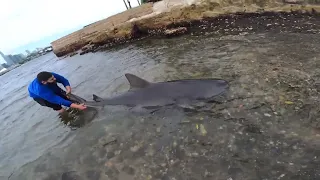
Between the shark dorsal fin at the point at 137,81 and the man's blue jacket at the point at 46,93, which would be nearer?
the shark dorsal fin at the point at 137,81

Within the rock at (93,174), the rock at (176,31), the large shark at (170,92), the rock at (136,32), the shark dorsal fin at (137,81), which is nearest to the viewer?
the rock at (93,174)

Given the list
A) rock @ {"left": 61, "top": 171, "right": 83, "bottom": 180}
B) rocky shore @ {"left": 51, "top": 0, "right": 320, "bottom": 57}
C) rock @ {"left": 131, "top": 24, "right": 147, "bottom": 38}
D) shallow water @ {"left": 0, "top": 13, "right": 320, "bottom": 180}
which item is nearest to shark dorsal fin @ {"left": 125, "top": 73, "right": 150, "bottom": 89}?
shallow water @ {"left": 0, "top": 13, "right": 320, "bottom": 180}

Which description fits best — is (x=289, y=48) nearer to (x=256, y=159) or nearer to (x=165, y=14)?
(x=256, y=159)

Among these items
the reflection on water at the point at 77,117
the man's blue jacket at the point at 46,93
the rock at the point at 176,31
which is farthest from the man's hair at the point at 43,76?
the rock at the point at 176,31

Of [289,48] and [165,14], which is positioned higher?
[165,14]

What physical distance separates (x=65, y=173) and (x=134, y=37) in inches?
628

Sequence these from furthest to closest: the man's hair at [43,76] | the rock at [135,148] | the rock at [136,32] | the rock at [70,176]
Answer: the rock at [136,32]
the man's hair at [43,76]
the rock at [135,148]
the rock at [70,176]

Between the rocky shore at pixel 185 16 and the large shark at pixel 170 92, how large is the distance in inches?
366

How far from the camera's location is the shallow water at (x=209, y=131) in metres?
5.70

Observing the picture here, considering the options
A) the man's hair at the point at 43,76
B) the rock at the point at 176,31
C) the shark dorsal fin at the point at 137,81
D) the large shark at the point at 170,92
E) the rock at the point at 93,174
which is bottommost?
the rock at the point at 176,31

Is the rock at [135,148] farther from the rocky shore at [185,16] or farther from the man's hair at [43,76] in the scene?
the rocky shore at [185,16]

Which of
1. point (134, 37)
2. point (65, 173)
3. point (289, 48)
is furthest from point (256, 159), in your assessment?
point (134, 37)

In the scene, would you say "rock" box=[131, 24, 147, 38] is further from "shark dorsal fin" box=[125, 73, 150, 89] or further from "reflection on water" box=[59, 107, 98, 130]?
"shark dorsal fin" box=[125, 73, 150, 89]

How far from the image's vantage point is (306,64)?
902 cm
